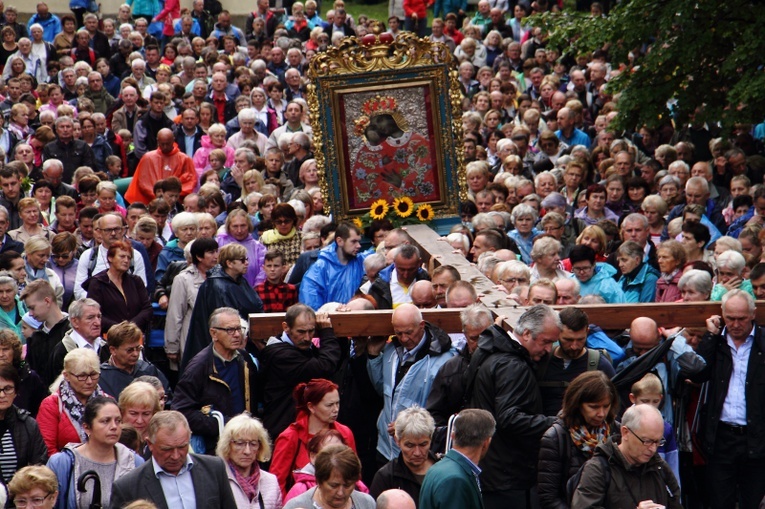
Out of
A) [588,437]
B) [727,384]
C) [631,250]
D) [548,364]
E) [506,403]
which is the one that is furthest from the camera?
[631,250]

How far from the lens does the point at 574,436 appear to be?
790cm

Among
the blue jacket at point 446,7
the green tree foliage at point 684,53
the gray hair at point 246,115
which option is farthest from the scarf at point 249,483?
the blue jacket at point 446,7

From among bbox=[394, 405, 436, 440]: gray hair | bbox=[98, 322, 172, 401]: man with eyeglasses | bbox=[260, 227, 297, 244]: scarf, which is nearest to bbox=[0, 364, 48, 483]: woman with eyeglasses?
bbox=[98, 322, 172, 401]: man with eyeglasses

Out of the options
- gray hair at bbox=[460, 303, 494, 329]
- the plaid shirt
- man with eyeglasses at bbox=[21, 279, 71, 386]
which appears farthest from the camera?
the plaid shirt

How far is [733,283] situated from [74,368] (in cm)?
529

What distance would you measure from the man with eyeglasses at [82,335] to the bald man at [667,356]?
12.4 ft

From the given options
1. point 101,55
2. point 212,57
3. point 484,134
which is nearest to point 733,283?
point 484,134

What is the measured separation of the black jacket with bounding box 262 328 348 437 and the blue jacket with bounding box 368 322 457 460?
1.31 ft

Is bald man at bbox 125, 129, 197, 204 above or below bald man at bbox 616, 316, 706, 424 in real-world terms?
A: above

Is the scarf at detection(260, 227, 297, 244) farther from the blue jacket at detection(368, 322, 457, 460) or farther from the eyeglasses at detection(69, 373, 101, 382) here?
the eyeglasses at detection(69, 373, 101, 382)

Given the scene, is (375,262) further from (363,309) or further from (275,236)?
(275,236)

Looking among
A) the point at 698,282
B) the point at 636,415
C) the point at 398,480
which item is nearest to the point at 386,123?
the point at 698,282

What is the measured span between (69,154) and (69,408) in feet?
30.9

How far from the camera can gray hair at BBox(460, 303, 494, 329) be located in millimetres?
9109
